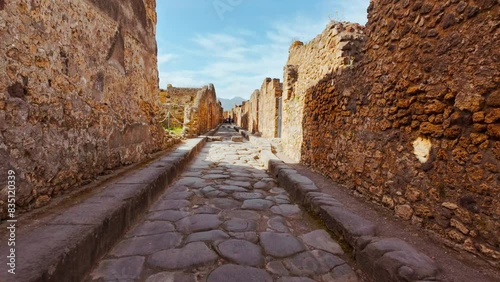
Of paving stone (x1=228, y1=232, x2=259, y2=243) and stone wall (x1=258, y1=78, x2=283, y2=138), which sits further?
stone wall (x1=258, y1=78, x2=283, y2=138)

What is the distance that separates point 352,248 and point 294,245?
0.45m

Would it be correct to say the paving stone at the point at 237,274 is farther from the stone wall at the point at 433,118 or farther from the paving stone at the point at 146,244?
the stone wall at the point at 433,118

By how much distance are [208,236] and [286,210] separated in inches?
43.6

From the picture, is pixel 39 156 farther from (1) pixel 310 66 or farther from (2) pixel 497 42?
(1) pixel 310 66

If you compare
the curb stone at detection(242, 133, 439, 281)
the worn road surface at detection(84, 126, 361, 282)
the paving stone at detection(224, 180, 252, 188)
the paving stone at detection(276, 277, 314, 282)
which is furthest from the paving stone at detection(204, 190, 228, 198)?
the paving stone at detection(276, 277, 314, 282)

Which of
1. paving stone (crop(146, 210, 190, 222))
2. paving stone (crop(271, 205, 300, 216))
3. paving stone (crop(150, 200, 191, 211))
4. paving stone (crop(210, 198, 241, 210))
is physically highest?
paving stone (crop(150, 200, 191, 211))

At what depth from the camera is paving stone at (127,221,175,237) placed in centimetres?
233

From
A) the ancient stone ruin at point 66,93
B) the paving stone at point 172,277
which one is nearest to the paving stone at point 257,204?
the paving stone at point 172,277

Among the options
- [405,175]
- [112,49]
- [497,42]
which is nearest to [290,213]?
[405,175]

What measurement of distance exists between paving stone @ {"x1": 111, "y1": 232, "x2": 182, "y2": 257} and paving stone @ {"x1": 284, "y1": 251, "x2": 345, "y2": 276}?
0.93 m

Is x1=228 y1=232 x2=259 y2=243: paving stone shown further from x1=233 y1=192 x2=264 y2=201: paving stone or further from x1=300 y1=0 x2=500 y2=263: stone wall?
x1=300 y1=0 x2=500 y2=263: stone wall

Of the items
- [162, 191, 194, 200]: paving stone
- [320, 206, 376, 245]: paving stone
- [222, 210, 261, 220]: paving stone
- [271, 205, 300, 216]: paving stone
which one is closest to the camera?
[320, 206, 376, 245]: paving stone

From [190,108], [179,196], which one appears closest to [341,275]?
[179,196]

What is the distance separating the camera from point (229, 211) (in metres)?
2.98
